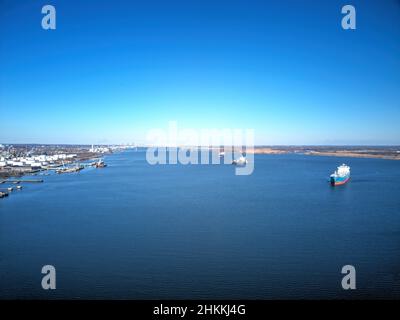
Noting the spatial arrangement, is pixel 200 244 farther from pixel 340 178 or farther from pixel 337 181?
pixel 340 178

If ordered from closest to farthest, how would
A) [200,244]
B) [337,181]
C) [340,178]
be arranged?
1. [200,244]
2. [337,181]
3. [340,178]

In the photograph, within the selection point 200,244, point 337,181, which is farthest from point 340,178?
point 200,244

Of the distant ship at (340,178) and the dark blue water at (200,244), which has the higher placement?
the distant ship at (340,178)

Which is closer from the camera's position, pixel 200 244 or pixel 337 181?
pixel 200 244

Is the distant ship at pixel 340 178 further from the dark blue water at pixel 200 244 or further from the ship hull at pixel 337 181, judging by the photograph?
the dark blue water at pixel 200 244

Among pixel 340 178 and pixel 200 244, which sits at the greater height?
pixel 340 178

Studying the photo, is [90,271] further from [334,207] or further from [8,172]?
[8,172]

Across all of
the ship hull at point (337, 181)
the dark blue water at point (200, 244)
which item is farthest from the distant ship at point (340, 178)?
the dark blue water at point (200, 244)

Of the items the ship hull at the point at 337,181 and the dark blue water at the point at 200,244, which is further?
the ship hull at the point at 337,181
